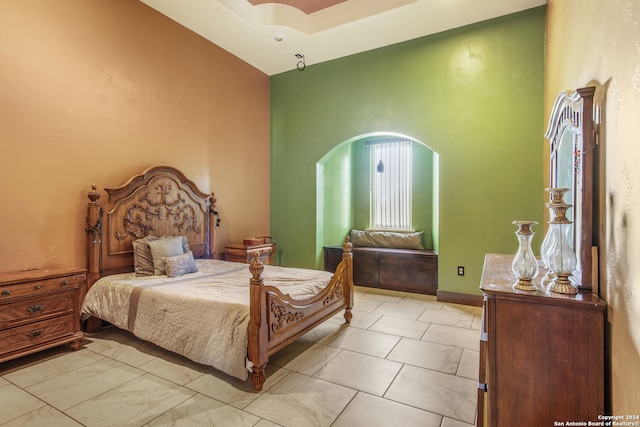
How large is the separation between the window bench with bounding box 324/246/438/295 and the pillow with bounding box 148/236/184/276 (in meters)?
2.59

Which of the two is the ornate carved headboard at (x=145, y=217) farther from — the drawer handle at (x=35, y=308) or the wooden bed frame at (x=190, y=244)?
the drawer handle at (x=35, y=308)

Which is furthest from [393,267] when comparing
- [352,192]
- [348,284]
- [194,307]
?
[194,307]

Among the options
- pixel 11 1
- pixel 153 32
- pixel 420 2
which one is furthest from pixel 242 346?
pixel 420 2

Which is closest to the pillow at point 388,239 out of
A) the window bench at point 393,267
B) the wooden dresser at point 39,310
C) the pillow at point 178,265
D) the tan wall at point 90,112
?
the window bench at point 393,267

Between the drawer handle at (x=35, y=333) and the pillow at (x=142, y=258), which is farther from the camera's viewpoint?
the pillow at (x=142, y=258)

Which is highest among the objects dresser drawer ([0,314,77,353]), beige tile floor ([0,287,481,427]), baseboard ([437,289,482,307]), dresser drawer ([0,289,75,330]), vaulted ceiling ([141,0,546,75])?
vaulted ceiling ([141,0,546,75])

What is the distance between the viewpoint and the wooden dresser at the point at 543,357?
1423 millimetres

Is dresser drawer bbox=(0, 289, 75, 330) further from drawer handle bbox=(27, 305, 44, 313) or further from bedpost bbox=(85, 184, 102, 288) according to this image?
bedpost bbox=(85, 184, 102, 288)

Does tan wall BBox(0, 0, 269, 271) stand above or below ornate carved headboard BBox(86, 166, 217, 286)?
above

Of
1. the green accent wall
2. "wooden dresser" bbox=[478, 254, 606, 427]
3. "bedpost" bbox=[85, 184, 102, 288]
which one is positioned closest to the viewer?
"wooden dresser" bbox=[478, 254, 606, 427]

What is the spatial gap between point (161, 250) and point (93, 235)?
2.11 feet

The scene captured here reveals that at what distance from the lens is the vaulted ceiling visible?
12.6 feet

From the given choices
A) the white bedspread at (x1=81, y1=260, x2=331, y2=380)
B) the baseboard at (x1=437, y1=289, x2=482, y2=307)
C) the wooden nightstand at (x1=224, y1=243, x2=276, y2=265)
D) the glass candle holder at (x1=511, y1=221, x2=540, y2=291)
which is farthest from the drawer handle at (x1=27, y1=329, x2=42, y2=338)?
the baseboard at (x1=437, y1=289, x2=482, y2=307)

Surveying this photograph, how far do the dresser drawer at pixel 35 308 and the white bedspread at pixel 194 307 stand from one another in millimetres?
340
